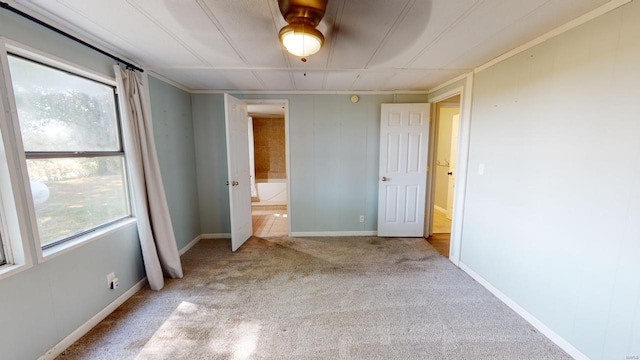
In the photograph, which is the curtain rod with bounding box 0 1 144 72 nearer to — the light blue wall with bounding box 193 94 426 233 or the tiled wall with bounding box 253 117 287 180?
the light blue wall with bounding box 193 94 426 233

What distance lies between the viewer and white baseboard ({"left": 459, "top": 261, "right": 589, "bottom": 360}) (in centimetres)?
157

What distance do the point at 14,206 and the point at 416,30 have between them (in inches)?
111

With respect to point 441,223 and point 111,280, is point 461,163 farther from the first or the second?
point 111,280

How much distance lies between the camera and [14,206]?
4.51 ft

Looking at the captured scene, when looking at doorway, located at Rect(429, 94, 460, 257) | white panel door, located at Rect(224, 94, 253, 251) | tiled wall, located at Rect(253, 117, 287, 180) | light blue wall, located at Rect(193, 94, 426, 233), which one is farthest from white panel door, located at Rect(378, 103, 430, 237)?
tiled wall, located at Rect(253, 117, 287, 180)

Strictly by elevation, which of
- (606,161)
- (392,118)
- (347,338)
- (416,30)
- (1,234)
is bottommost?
(347,338)

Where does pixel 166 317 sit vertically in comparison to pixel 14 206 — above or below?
below

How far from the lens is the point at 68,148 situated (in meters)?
1.73

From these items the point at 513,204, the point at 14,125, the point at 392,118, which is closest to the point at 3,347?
the point at 14,125

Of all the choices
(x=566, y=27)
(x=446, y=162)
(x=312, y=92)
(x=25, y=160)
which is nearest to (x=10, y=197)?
(x=25, y=160)

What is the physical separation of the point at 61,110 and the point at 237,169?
1785 millimetres

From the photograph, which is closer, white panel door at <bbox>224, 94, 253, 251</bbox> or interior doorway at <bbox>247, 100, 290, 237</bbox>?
white panel door at <bbox>224, 94, 253, 251</bbox>

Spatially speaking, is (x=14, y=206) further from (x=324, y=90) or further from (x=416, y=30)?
(x=324, y=90)

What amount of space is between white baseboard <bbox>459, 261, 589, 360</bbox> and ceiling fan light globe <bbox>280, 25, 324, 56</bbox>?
266 cm
